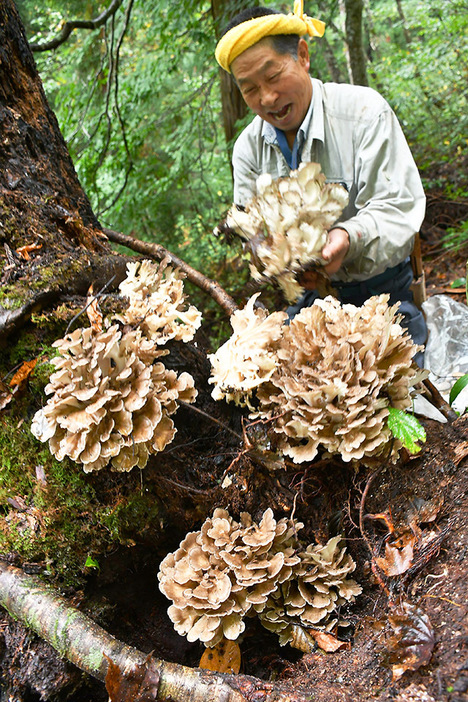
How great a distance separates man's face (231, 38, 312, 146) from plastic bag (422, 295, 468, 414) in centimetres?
252

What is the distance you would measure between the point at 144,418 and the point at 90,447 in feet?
0.96

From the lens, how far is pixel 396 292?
4195mm

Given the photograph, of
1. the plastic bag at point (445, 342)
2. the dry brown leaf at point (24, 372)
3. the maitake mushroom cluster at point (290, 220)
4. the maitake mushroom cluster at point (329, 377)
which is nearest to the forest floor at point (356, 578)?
the maitake mushroom cluster at point (329, 377)

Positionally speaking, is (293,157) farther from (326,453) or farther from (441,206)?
(441,206)

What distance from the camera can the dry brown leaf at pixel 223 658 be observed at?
2309 millimetres

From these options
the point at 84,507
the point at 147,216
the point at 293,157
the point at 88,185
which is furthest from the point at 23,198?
the point at 147,216

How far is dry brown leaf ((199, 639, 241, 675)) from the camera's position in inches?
90.9

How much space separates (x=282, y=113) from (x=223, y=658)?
12.0 feet

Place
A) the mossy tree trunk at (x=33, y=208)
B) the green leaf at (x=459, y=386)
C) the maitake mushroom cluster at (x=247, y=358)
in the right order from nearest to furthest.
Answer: the maitake mushroom cluster at (x=247, y=358) → the mossy tree trunk at (x=33, y=208) → the green leaf at (x=459, y=386)

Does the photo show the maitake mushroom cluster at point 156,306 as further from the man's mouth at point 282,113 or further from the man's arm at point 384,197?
the man's mouth at point 282,113

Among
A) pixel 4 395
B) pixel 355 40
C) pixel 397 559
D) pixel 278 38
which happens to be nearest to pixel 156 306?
pixel 4 395

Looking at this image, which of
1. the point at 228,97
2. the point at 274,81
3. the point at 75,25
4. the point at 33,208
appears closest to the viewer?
the point at 33,208

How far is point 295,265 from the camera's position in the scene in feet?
8.47

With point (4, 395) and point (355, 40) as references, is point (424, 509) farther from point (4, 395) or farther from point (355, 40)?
point (355, 40)
